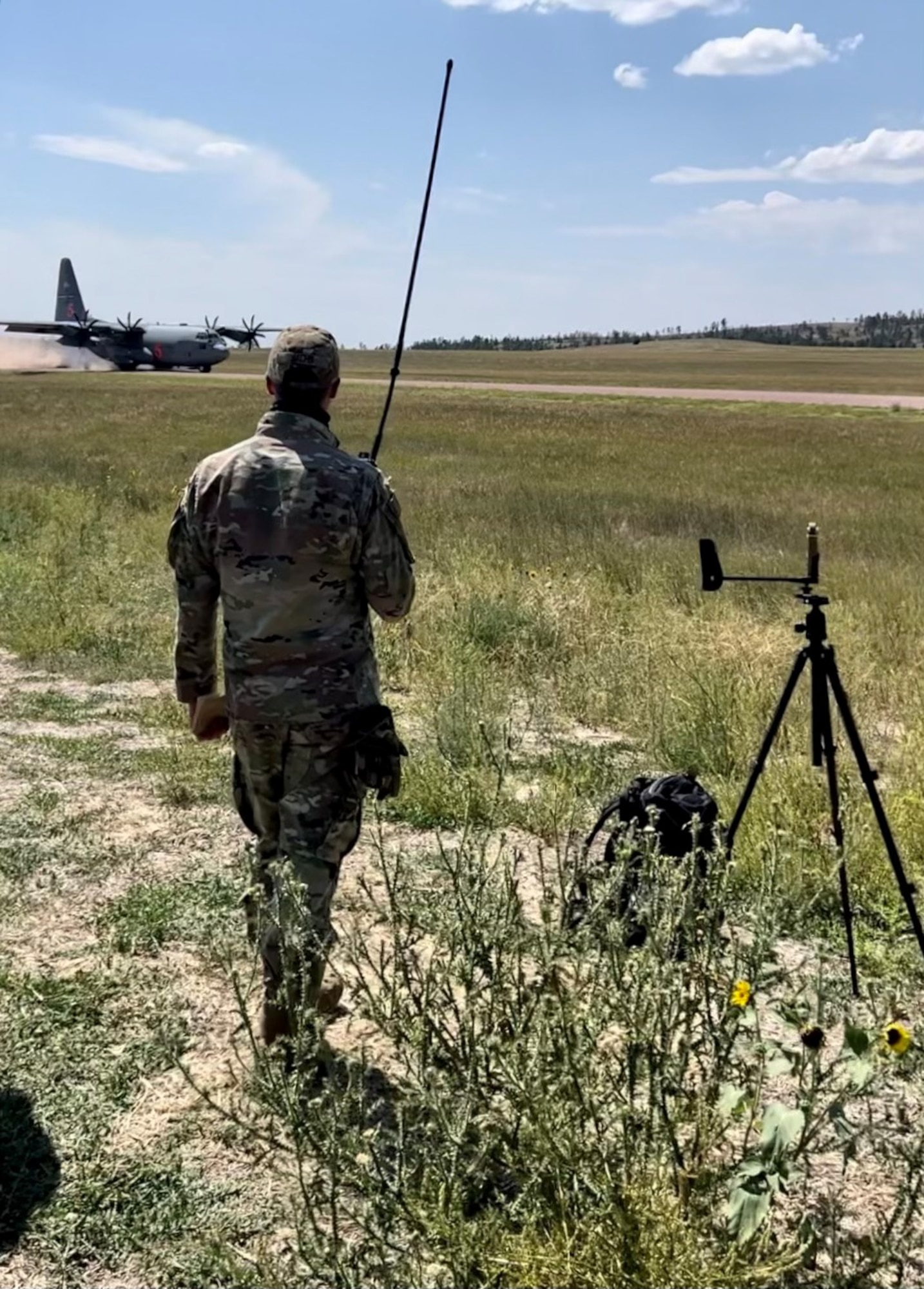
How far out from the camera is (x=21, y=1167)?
9.84ft

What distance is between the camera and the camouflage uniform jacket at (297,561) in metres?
3.14

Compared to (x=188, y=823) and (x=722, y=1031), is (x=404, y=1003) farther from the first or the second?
(x=188, y=823)

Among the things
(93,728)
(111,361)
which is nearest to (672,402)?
(111,361)

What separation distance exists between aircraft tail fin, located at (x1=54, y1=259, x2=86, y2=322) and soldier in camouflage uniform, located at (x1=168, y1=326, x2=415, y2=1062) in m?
84.9

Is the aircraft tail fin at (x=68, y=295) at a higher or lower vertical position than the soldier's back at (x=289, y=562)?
higher

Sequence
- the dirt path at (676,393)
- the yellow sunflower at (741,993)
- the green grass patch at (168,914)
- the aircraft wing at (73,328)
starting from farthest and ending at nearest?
the aircraft wing at (73,328), the dirt path at (676,393), the green grass patch at (168,914), the yellow sunflower at (741,993)

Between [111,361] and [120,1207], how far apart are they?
7565cm

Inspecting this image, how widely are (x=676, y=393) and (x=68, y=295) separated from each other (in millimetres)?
46788

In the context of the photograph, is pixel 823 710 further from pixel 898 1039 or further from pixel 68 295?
pixel 68 295

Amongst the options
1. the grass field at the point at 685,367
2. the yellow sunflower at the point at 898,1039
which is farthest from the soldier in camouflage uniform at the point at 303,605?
the grass field at the point at 685,367

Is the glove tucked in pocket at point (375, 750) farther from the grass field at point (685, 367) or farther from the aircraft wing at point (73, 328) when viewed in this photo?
the aircraft wing at point (73, 328)

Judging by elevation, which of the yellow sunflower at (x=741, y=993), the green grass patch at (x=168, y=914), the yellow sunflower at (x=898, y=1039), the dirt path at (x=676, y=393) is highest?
the dirt path at (x=676, y=393)

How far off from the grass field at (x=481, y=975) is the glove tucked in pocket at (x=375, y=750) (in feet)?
0.79

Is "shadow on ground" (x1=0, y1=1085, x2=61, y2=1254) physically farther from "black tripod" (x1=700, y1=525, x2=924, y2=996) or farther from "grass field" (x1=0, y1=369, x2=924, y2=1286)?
"black tripod" (x1=700, y1=525, x2=924, y2=996)
